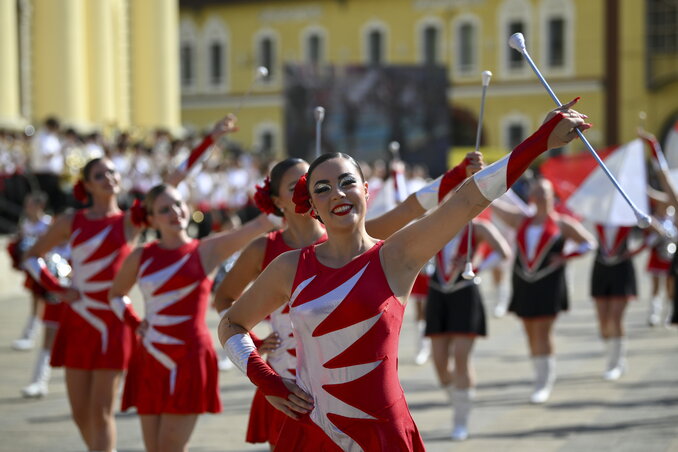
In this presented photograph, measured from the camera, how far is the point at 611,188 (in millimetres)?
11359

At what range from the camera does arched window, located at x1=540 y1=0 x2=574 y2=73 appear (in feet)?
A: 173

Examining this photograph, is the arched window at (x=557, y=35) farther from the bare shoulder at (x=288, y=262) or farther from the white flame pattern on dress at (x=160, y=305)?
the bare shoulder at (x=288, y=262)

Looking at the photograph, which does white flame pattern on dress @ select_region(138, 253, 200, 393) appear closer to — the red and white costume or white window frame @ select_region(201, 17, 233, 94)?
the red and white costume

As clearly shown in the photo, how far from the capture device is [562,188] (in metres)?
13.9

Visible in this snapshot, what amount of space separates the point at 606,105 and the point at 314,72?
15.8 metres

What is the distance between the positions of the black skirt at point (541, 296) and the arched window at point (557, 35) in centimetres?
4331

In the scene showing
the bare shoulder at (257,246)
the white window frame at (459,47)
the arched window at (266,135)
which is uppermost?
the white window frame at (459,47)

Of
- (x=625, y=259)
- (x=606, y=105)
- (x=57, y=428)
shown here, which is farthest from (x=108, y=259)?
(x=606, y=105)

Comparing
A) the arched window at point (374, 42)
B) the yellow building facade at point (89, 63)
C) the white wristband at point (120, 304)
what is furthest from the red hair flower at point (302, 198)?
the arched window at point (374, 42)

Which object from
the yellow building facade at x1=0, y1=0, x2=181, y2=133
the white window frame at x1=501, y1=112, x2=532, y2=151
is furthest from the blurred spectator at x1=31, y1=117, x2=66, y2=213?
the white window frame at x1=501, y1=112, x2=532, y2=151

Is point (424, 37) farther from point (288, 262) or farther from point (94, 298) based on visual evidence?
point (288, 262)

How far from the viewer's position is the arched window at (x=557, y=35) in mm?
52750

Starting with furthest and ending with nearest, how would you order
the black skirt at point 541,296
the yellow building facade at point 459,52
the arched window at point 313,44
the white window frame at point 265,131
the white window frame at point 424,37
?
the white window frame at point 265,131
the arched window at point 313,44
the white window frame at point 424,37
the yellow building facade at point 459,52
the black skirt at point 541,296

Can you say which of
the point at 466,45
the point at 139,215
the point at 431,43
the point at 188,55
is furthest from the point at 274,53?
the point at 139,215
